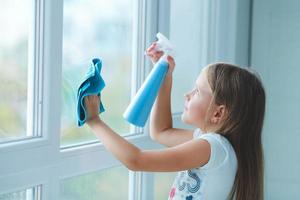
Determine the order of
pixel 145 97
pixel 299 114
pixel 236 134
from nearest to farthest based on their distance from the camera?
pixel 145 97
pixel 236 134
pixel 299 114

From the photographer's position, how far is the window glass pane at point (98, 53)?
3.97 ft

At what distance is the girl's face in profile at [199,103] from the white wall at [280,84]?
118 centimetres

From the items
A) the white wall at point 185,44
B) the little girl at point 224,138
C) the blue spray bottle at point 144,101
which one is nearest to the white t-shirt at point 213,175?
the little girl at point 224,138

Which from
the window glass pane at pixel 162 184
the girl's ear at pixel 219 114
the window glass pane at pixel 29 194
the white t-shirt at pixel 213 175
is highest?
the girl's ear at pixel 219 114

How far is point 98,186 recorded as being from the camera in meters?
1.38

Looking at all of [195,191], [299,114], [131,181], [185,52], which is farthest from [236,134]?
[299,114]

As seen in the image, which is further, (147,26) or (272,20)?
(272,20)

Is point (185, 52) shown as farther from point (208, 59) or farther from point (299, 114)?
point (299, 114)

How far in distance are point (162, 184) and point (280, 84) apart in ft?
2.56

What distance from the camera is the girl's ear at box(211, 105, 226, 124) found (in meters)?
1.07

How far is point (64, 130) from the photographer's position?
1.20 meters

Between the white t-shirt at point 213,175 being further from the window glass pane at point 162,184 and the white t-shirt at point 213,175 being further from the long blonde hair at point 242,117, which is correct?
the window glass pane at point 162,184

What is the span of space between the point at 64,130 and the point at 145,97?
1.05 feet

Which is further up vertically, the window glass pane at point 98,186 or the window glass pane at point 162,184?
the window glass pane at point 98,186
